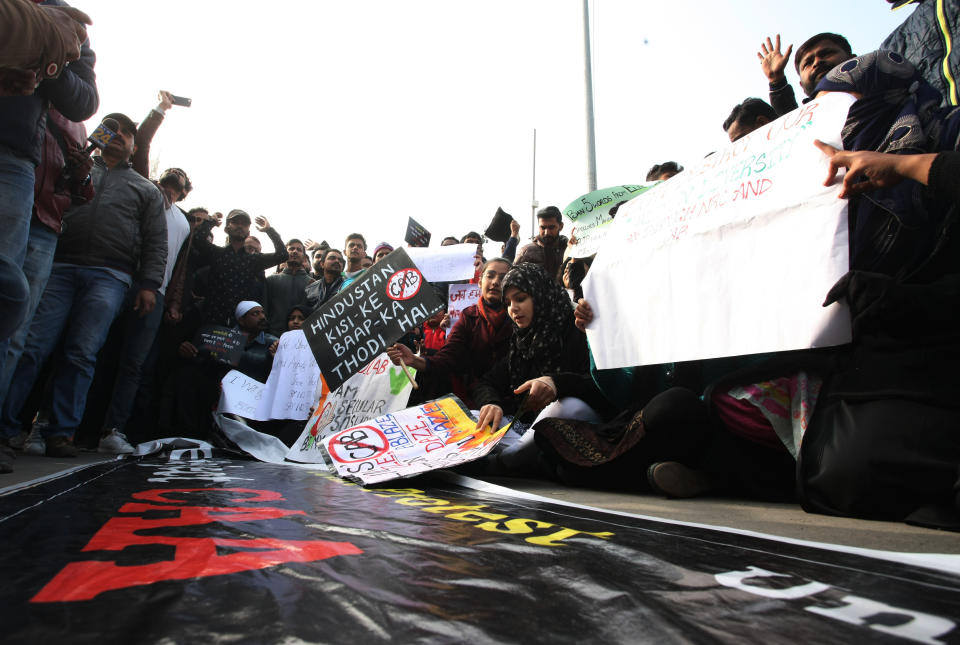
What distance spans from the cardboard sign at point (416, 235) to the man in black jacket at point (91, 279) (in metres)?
2.56

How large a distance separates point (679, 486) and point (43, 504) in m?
1.67

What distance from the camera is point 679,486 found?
5.78ft

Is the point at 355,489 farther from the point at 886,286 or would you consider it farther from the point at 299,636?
the point at 886,286

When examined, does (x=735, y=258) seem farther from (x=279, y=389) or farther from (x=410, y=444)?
(x=279, y=389)

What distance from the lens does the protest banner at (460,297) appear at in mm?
4473

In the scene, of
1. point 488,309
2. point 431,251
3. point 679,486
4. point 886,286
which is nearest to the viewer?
point 886,286

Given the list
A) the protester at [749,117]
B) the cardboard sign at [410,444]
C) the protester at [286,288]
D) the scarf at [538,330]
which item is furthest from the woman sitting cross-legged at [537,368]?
the protester at [286,288]

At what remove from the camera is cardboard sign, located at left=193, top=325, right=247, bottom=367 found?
3.98 m

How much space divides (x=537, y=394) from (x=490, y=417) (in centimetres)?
21

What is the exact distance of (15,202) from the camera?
208 cm

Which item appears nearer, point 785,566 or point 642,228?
point 785,566

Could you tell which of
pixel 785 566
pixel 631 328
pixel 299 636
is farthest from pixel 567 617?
pixel 631 328

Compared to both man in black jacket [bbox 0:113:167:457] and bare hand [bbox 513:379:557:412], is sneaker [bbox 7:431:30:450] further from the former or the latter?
bare hand [bbox 513:379:557:412]

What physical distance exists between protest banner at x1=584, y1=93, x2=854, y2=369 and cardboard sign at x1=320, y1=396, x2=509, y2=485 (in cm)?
62
